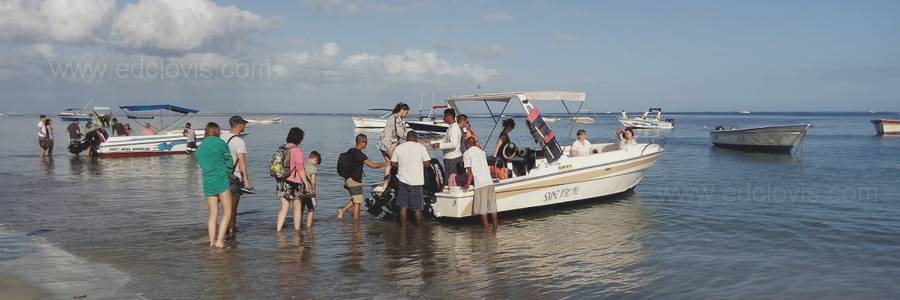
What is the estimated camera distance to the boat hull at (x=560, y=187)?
34.0 feet

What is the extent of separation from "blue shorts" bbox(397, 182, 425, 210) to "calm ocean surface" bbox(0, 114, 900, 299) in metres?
0.43

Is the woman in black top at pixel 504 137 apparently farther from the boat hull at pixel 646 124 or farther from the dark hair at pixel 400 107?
the boat hull at pixel 646 124

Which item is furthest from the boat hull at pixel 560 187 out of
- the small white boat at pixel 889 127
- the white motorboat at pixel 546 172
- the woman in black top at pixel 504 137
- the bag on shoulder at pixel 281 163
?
the small white boat at pixel 889 127

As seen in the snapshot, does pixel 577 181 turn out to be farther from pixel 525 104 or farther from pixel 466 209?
pixel 466 209

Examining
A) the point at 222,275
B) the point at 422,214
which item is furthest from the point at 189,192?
the point at 222,275

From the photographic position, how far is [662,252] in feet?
29.2

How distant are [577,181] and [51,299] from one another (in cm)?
856

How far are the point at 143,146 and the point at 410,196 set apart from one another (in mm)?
17991

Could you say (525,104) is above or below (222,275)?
above

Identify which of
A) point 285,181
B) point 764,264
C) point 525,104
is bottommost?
point 764,264

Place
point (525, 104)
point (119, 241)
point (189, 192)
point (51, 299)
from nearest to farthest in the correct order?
point (51, 299)
point (119, 241)
point (525, 104)
point (189, 192)

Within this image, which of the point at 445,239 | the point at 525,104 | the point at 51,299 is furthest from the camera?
the point at 525,104

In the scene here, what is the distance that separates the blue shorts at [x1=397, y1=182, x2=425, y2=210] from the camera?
31.6ft

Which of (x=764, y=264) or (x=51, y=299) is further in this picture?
(x=764, y=264)
